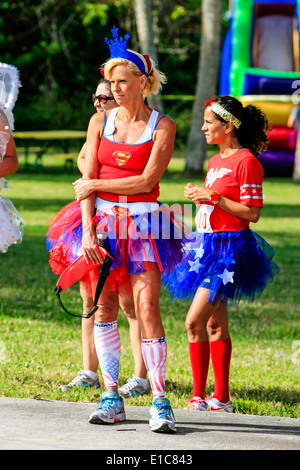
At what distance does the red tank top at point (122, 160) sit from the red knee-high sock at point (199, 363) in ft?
3.37

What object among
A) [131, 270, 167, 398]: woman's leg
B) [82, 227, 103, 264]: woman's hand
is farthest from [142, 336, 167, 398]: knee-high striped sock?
[82, 227, 103, 264]: woman's hand

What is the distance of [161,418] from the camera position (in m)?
4.20

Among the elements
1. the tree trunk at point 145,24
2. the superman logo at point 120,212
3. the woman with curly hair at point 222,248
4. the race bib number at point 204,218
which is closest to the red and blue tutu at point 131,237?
the superman logo at point 120,212

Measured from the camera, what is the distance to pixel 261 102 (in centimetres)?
2058

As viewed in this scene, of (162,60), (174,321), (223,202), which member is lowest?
(174,321)

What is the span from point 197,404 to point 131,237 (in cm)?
123

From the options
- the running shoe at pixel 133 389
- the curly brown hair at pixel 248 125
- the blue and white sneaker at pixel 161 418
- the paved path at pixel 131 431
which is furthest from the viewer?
the running shoe at pixel 133 389

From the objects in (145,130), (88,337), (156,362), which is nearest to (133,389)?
(88,337)

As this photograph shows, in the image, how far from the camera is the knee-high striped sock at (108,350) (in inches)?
175

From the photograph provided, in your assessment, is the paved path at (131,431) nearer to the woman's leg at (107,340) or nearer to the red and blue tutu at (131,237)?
the woman's leg at (107,340)
